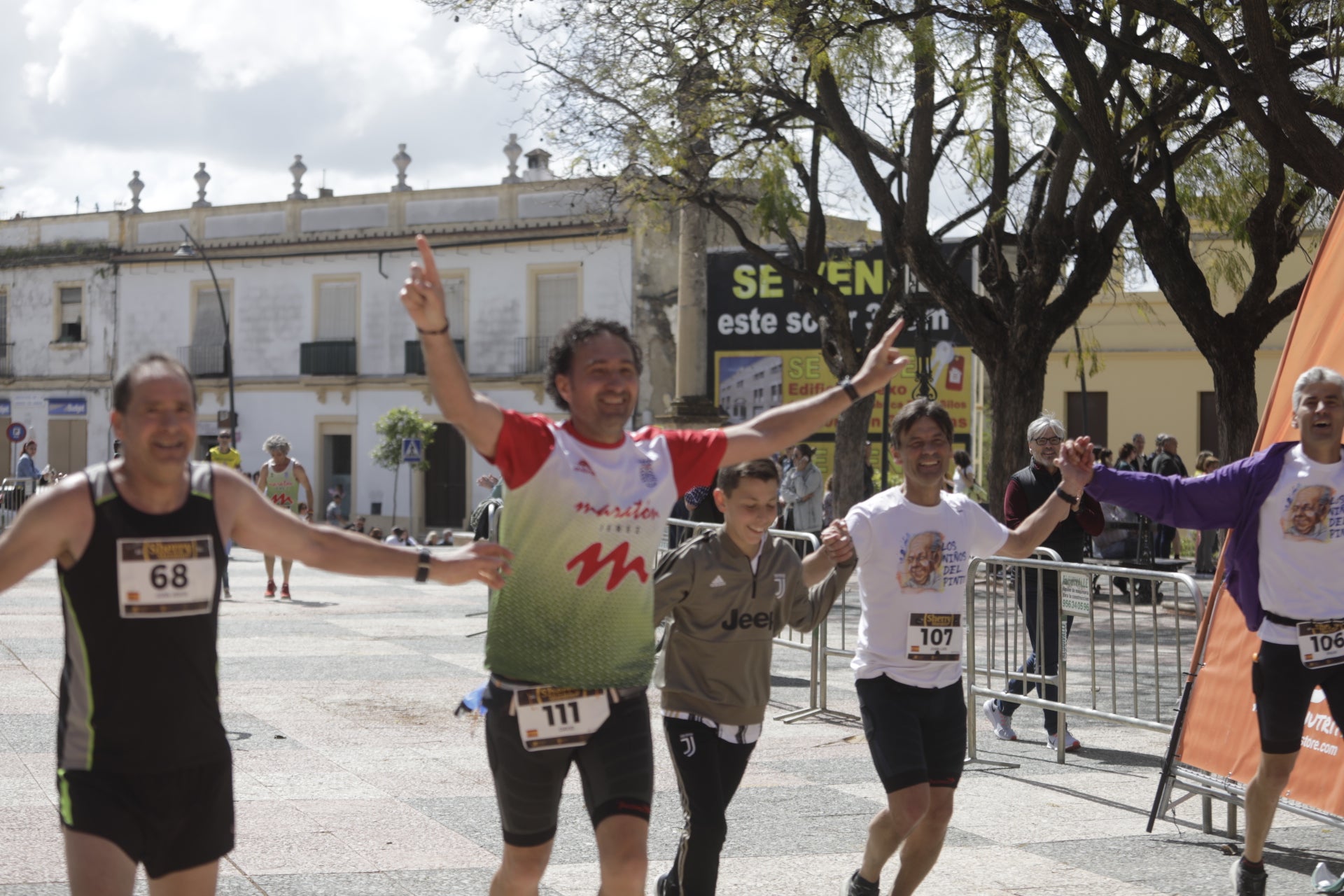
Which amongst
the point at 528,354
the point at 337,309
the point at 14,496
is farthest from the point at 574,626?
the point at 337,309

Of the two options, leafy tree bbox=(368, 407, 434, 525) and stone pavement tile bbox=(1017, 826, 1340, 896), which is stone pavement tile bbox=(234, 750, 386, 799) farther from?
leafy tree bbox=(368, 407, 434, 525)

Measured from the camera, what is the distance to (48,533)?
3441 mm

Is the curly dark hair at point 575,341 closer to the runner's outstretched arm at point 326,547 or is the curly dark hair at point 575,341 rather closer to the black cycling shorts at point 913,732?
the runner's outstretched arm at point 326,547

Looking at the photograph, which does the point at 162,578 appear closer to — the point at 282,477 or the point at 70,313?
the point at 282,477

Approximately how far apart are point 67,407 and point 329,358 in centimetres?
989

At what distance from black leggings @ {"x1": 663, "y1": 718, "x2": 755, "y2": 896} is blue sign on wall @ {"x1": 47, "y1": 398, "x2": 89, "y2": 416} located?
45.4m

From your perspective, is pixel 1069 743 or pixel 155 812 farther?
pixel 1069 743

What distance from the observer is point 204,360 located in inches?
→ 1759

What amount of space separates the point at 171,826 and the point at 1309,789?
15.3 ft

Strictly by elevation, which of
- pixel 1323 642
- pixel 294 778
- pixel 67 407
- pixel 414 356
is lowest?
pixel 294 778

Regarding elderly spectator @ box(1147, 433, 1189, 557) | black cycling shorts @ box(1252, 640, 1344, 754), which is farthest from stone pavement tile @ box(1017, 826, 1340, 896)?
elderly spectator @ box(1147, 433, 1189, 557)

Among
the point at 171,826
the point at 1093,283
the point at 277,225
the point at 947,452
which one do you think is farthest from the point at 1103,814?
the point at 277,225

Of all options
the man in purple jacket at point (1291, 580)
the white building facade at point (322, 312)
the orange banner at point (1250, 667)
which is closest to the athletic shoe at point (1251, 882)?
the man in purple jacket at point (1291, 580)

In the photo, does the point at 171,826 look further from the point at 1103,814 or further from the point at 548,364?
the point at 1103,814
